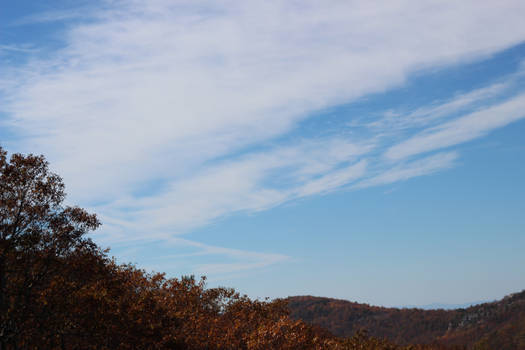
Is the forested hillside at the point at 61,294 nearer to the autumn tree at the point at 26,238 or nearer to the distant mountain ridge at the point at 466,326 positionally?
the autumn tree at the point at 26,238

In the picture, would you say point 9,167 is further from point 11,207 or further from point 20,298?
point 20,298

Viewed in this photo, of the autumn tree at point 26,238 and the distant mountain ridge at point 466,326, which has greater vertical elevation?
the autumn tree at point 26,238

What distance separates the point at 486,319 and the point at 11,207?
15452 cm

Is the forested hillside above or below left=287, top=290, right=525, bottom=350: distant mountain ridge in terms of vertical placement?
above

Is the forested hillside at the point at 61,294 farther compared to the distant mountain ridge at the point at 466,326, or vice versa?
the distant mountain ridge at the point at 466,326

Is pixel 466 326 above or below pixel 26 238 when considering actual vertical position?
below

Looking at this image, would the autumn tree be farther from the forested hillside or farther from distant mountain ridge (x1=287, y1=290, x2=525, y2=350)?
distant mountain ridge (x1=287, y1=290, x2=525, y2=350)

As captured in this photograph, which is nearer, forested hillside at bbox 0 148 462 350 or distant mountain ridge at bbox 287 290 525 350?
forested hillside at bbox 0 148 462 350

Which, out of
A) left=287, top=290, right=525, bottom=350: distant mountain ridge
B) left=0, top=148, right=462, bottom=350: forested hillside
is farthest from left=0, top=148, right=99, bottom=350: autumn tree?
left=287, top=290, right=525, bottom=350: distant mountain ridge

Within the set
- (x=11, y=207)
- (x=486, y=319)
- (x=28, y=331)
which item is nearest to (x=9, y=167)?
(x=11, y=207)

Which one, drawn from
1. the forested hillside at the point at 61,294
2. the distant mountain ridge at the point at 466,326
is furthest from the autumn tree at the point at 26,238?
the distant mountain ridge at the point at 466,326

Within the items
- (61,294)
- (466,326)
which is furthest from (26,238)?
(466,326)

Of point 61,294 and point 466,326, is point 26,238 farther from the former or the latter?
point 466,326

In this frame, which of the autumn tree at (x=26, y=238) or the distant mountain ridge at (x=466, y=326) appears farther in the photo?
the distant mountain ridge at (x=466, y=326)
